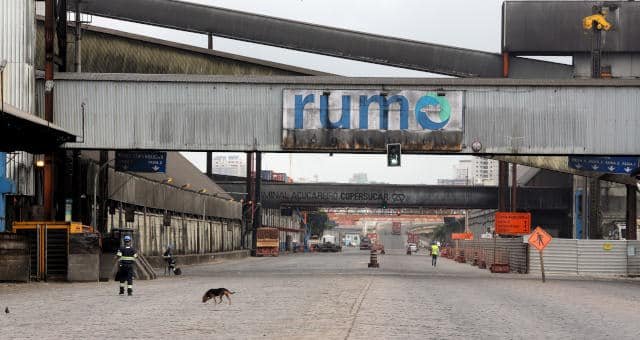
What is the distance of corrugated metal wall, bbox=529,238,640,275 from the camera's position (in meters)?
52.8

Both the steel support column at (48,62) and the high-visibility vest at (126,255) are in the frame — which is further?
the steel support column at (48,62)

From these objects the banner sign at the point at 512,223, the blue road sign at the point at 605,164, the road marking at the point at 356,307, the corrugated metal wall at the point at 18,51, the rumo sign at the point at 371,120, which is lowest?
the road marking at the point at 356,307

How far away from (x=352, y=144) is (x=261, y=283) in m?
9.61

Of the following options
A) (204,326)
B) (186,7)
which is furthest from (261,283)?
(186,7)

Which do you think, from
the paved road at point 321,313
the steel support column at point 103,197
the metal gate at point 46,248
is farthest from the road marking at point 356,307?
the steel support column at point 103,197

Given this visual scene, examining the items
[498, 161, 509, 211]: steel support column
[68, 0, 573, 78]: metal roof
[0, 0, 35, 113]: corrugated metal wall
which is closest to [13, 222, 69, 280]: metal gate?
[0, 0, 35, 113]: corrugated metal wall

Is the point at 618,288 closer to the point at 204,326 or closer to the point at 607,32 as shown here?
the point at 204,326

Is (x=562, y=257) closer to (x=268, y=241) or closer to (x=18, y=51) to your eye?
(x=18, y=51)

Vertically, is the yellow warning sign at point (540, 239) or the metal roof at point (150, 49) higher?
the metal roof at point (150, 49)

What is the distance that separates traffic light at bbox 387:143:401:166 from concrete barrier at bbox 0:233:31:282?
1519cm

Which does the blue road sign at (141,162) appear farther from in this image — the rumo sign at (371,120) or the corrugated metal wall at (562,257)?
the corrugated metal wall at (562,257)

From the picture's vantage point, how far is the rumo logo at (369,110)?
4366cm

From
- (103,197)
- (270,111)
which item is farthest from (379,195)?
(270,111)

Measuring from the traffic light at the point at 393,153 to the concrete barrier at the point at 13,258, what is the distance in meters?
15.2
